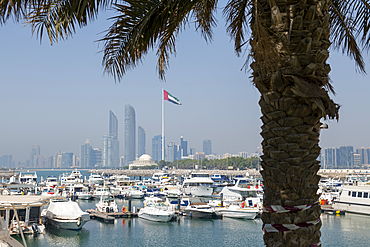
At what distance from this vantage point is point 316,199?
3.72 metres

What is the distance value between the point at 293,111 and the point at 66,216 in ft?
80.5

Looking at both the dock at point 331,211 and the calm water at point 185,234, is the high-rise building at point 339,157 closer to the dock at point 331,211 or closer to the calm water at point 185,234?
the dock at point 331,211

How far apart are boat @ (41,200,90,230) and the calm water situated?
469 mm

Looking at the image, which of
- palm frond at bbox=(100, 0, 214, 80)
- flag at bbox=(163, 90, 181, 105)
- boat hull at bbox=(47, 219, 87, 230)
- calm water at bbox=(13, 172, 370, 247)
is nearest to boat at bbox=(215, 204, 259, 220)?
calm water at bbox=(13, 172, 370, 247)

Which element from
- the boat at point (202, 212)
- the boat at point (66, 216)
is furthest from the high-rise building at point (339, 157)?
the boat at point (66, 216)

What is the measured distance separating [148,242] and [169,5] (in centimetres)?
2020

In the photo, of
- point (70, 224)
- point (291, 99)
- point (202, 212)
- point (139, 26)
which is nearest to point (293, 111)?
point (291, 99)

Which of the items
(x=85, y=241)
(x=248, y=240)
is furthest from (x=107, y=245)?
(x=248, y=240)

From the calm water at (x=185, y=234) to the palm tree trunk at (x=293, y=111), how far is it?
19.1m

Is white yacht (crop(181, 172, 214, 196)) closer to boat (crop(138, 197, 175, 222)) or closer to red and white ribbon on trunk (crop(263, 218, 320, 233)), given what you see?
boat (crop(138, 197, 175, 222))

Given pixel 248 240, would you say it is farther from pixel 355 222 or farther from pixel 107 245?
pixel 355 222

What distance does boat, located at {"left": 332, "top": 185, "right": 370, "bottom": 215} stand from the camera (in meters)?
31.8

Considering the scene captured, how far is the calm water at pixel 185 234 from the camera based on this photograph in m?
22.1

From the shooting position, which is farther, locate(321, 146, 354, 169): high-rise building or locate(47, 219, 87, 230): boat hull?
locate(321, 146, 354, 169): high-rise building
